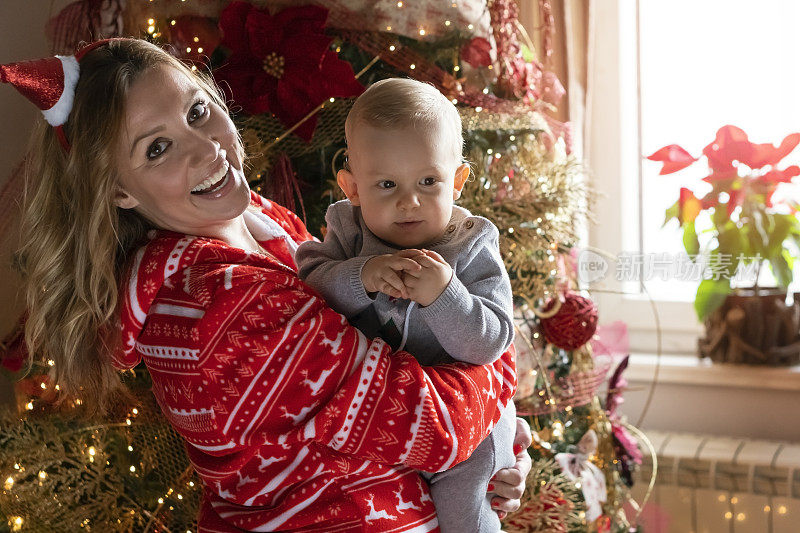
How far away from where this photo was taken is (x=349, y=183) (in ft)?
3.83

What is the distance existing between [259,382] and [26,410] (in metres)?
0.83

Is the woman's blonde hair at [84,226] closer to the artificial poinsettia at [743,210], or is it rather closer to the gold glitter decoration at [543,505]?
the gold glitter decoration at [543,505]

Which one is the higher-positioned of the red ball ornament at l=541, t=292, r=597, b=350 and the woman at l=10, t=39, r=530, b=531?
the woman at l=10, t=39, r=530, b=531

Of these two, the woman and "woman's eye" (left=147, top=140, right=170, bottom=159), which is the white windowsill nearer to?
the woman

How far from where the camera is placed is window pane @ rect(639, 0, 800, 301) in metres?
2.54

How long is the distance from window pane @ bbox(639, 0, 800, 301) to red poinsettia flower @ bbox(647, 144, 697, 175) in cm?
6

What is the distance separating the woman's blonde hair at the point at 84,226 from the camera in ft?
3.68

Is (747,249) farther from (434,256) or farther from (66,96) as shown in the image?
(66,96)

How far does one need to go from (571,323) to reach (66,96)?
111 centimetres

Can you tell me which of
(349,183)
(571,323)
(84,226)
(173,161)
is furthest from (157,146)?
(571,323)

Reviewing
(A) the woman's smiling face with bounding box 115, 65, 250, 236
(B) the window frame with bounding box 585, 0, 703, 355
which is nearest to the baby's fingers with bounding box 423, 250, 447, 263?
(A) the woman's smiling face with bounding box 115, 65, 250, 236

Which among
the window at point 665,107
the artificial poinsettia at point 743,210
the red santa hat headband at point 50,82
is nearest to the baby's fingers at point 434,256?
the red santa hat headband at point 50,82

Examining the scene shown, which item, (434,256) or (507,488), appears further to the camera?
(507,488)

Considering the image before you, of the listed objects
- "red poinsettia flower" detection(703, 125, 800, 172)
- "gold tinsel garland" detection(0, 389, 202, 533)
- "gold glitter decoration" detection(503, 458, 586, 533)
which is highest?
"red poinsettia flower" detection(703, 125, 800, 172)
